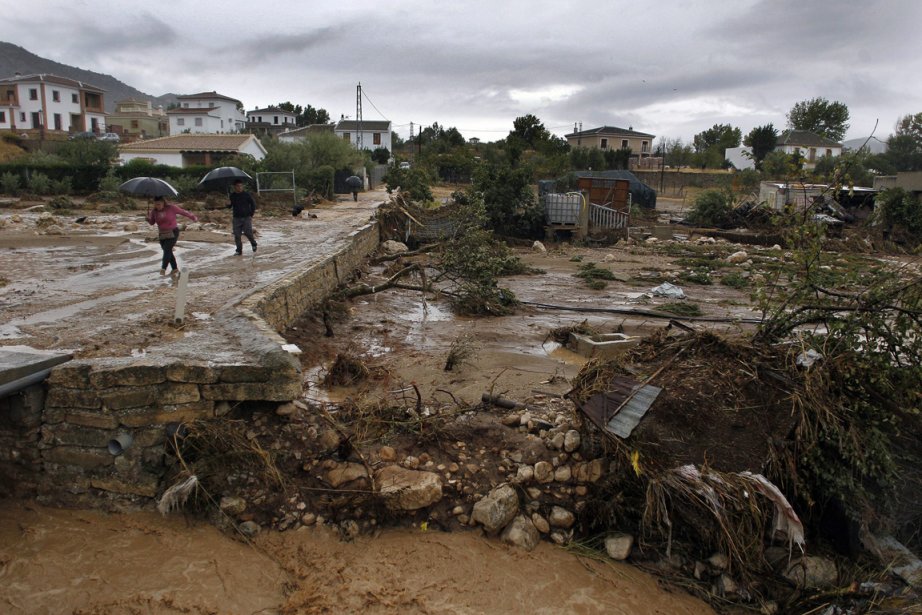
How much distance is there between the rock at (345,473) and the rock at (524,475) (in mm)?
1297

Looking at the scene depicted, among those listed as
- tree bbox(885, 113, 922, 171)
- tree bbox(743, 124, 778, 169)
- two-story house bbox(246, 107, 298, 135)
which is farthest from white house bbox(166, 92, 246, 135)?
tree bbox(885, 113, 922, 171)

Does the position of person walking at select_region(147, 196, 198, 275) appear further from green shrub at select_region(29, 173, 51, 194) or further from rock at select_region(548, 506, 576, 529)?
green shrub at select_region(29, 173, 51, 194)

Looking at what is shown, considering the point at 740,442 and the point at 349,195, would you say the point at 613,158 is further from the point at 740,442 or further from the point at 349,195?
the point at 740,442

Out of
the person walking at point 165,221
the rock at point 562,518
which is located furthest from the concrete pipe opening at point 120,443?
the person walking at point 165,221

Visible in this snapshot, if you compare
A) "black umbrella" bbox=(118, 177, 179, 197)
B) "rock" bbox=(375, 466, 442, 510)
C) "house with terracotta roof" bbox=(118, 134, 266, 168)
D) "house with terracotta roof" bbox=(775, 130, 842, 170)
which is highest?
"house with terracotta roof" bbox=(775, 130, 842, 170)

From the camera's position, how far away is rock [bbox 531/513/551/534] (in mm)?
5234

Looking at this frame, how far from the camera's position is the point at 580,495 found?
17.7 ft

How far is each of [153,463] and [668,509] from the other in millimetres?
4286

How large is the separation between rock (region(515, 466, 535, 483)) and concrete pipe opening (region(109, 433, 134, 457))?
330 cm

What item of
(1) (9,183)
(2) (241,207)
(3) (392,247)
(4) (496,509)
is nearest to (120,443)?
(4) (496,509)

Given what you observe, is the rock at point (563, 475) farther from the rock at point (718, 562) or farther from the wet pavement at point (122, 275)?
the wet pavement at point (122, 275)

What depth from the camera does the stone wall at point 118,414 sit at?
210 inches

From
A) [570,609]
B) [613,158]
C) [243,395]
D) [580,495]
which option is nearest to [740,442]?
[580,495]

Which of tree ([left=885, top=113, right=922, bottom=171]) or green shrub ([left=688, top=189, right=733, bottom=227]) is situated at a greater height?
tree ([left=885, top=113, right=922, bottom=171])
